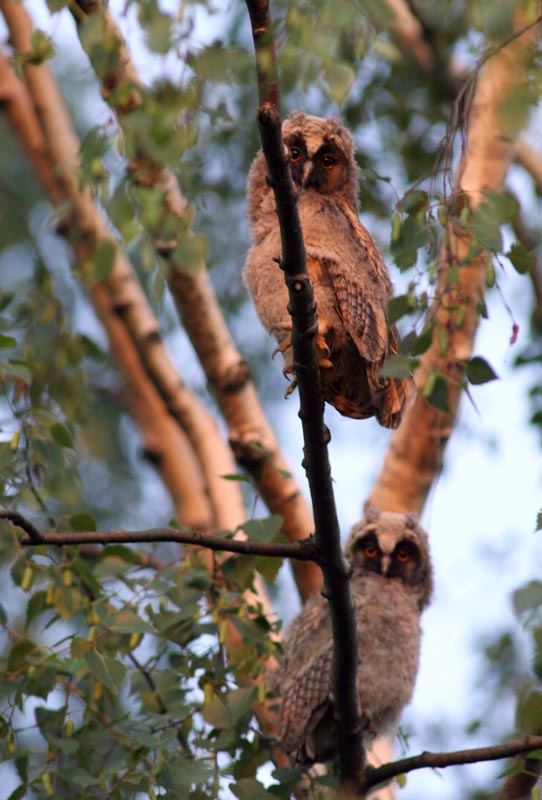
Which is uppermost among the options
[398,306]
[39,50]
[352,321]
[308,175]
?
[39,50]

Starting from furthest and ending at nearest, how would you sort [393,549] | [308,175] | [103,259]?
[393,549] < [103,259] < [308,175]

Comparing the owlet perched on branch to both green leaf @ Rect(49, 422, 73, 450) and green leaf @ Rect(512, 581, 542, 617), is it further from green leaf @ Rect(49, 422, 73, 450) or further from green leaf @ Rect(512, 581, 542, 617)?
green leaf @ Rect(512, 581, 542, 617)

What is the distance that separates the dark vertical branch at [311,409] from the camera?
69.7 inches

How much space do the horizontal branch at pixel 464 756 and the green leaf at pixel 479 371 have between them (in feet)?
2.20

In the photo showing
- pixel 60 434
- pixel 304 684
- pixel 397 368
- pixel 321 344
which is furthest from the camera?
pixel 304 684

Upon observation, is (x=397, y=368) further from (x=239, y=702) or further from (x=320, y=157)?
(x=320, y=157)

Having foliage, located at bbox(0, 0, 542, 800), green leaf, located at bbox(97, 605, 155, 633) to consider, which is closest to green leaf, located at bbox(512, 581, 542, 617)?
foliage, located at bbox(0, 0, 542, 800)

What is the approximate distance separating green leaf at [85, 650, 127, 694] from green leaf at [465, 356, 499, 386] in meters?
0.92

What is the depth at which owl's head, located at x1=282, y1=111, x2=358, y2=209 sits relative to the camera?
2615 millimetres

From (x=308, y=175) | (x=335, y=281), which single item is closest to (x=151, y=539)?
(x=335, y=281)

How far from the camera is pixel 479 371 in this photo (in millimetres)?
1853

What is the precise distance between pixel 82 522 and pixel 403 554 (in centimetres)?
140

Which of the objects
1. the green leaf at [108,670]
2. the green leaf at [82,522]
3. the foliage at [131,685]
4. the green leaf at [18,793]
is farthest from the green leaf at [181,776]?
the green leaf at [82,522]

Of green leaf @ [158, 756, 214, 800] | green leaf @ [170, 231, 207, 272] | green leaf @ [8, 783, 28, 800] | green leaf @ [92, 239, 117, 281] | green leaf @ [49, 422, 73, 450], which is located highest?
green leaf @ [92, 239, 117, 281]
